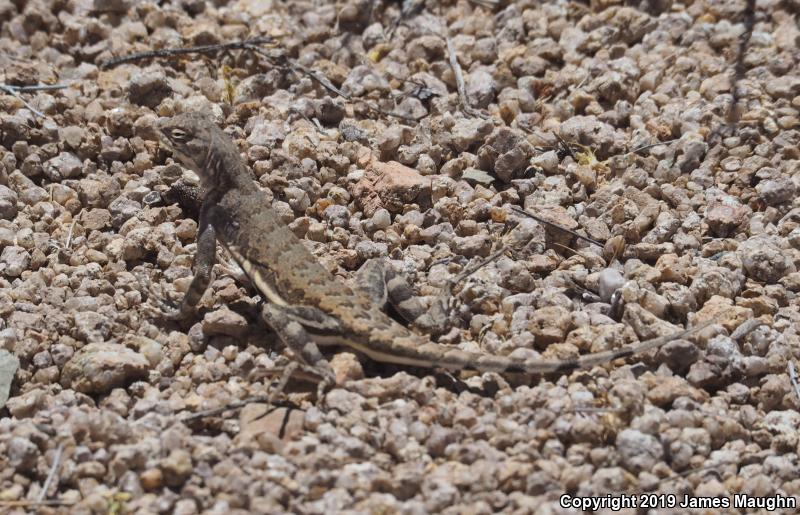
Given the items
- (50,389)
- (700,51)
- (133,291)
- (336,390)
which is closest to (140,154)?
(133,291)

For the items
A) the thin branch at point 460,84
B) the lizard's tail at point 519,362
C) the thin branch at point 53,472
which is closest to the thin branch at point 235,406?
the thin branch at point 53,472

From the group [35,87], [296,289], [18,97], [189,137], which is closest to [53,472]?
[296,289]

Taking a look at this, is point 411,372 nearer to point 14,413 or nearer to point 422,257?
point 422,257

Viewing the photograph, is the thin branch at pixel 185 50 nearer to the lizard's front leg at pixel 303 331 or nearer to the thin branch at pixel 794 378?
the lizard's front leg at pixel 303 331

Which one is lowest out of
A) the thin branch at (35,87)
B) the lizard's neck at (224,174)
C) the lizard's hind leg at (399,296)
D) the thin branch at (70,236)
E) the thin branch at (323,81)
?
the lizard's hind leg at (399,296)

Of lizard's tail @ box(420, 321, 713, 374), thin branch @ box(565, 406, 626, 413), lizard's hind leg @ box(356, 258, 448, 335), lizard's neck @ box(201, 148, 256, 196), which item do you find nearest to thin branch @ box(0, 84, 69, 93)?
lizard's neck @ box(201, 148, 256, 196)

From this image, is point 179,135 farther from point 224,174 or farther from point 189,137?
point 224,174
